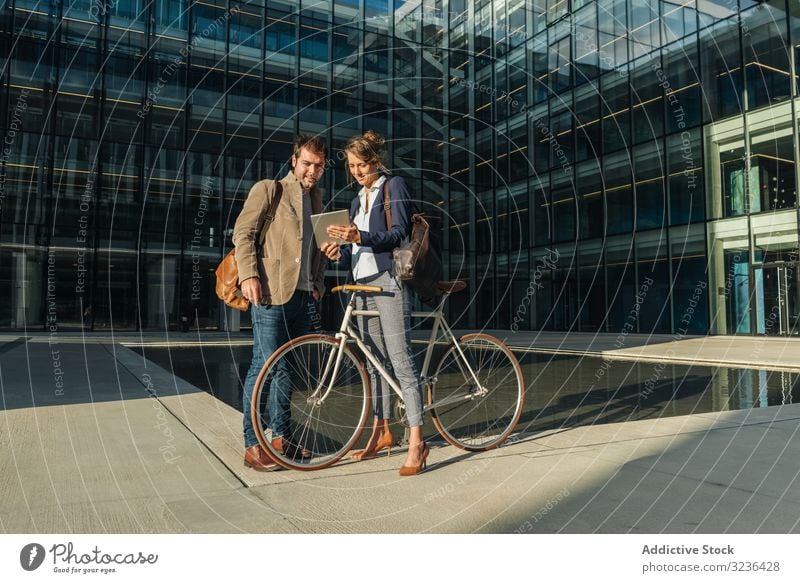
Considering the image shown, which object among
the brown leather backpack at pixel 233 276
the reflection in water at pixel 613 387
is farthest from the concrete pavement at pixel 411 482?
the brown leather backpack at pixel 233 276

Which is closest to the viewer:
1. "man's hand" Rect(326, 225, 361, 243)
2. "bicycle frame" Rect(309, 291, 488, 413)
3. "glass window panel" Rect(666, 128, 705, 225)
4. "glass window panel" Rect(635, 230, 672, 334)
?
"man's hand" Rect(326, 225, 361, 243)

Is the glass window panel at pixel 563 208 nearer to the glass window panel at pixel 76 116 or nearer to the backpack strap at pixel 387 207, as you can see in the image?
the glass window panel at pixel 76 116

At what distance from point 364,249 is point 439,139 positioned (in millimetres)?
24467

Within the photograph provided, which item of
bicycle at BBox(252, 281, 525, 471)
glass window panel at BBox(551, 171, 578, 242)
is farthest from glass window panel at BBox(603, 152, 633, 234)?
bicycle at BBox(252, 281, 525, 471)

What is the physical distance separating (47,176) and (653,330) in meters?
22.2

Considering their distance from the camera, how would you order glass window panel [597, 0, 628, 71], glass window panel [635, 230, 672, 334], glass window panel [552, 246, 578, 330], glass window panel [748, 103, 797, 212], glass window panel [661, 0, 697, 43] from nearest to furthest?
glass window panel [748, 103, 797, 212]
glass window panel [661, 0, 697, 43]
glass window panel [635, 230, 672, 334]
glass window panel [597, 0, 628, 71]
glass window panel [552, 246, 578, 330]

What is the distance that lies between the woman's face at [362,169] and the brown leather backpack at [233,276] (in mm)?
422

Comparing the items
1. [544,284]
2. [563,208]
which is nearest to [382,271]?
[563,208]

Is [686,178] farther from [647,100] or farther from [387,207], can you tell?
[387,207]

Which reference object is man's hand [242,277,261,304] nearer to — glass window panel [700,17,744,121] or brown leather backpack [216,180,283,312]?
brown leather backpack [216,180,283,312]

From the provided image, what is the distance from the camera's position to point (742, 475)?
3.00 m

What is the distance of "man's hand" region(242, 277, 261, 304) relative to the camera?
3.09 metres

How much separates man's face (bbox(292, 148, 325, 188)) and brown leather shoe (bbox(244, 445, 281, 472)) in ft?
4.95

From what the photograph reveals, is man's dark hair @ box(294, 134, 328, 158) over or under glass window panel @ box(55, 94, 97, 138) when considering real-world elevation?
under
